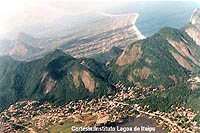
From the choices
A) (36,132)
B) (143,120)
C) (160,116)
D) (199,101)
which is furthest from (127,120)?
(36,132)

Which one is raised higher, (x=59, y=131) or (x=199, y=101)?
(x=199, y=101)

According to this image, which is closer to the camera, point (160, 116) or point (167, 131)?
point (167, 131)

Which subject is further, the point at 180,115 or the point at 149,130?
the point at 180,115

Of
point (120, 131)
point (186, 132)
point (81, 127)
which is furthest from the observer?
point (81, 127)

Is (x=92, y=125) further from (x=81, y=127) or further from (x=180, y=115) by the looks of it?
(x=180, y=115)

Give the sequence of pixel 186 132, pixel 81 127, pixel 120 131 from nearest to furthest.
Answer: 1. pixel 186 132
2. pixel 120 131
3. pixel 81 127

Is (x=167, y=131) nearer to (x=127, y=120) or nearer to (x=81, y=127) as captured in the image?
(x=127, y=120)

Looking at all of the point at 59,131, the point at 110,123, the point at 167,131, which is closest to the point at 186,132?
the point at 167,131

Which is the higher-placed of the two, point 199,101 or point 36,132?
point 199,101
